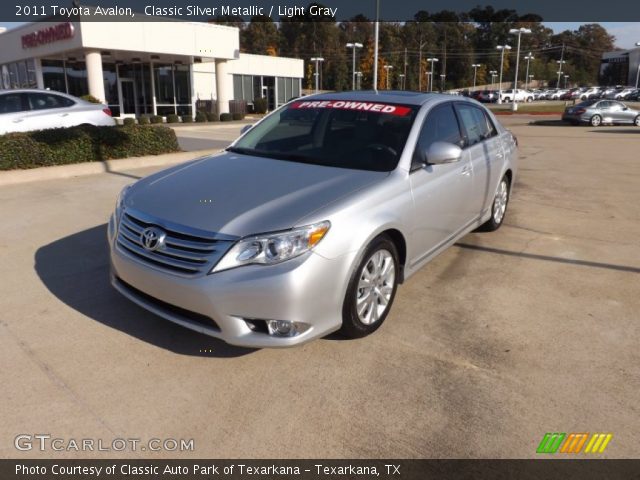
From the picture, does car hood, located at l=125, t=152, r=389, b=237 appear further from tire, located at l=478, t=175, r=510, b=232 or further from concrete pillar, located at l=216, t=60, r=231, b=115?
concrete pillar, located at l=216, t=60, r=231, b=115

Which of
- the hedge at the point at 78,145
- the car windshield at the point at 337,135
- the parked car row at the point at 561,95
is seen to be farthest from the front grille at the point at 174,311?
the parked car row at the point at 561,95

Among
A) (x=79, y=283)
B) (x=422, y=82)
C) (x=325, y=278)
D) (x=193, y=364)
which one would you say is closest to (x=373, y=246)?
(x=325, y=278)

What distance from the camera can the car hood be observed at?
126 inches

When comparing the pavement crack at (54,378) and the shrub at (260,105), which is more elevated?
the shrub at (260,105)

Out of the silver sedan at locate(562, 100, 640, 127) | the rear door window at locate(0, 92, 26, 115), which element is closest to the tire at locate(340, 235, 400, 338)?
the rear door window at locate(0, 92, 26, 115)

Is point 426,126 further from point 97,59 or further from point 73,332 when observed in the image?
point 97,59

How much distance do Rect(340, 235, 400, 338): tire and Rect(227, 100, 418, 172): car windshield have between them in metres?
0.69

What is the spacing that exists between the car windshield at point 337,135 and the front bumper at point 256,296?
1144 millimetres

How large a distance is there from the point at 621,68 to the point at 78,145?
407 ft

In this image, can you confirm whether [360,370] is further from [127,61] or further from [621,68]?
[621,68]

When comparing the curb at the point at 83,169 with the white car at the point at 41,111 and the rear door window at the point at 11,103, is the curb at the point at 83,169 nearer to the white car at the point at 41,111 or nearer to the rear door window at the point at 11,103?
the white car at the point at 41,111

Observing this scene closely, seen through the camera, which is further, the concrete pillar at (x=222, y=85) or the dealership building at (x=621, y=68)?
the dealership building at (x=621, y=68)

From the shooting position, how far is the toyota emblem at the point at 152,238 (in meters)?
3.25

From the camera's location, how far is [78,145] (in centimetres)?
969
